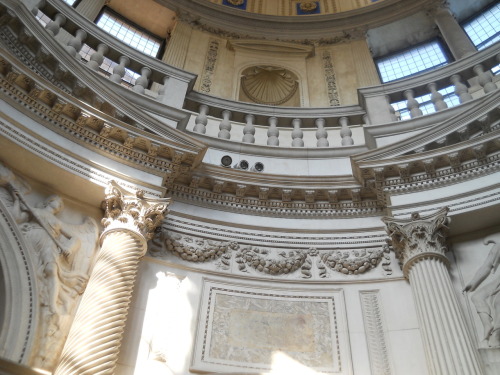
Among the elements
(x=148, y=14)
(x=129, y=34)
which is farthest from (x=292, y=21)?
(x=129, y=34)

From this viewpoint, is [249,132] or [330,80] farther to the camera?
[330,80]

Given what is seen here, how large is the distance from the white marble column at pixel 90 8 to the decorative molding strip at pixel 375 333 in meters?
12.9

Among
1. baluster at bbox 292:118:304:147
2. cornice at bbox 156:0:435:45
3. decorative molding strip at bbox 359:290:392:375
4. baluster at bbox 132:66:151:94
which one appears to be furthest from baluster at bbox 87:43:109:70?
decorative molding strip at bbox 359:290:392:375

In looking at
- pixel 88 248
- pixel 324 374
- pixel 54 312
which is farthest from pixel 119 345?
pixel 324 374

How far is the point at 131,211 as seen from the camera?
29.9 ft

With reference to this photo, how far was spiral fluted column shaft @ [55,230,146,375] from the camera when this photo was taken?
7.07m

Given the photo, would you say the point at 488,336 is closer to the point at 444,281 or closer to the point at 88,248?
the point at 444,281

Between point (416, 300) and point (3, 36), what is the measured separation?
9720 mm

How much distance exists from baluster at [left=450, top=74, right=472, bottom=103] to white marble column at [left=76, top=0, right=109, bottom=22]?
11.6 m

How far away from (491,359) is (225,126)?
26.9ft

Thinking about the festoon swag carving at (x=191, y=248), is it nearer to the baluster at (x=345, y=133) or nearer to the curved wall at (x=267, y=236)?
the curved wall at (x=267, y=236)

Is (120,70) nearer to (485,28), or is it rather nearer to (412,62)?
(412,62)

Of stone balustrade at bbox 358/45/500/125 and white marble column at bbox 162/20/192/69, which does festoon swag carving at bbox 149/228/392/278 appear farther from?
white marble column at bbox 162/20/192/69

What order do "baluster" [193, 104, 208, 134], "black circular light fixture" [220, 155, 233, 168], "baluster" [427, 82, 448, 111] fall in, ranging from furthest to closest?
"baluster" [427, 82, 448, 111] → "baluster" [193, 104, 208, 134] → "black circular light fixture" [220, 155, 233, 168]
